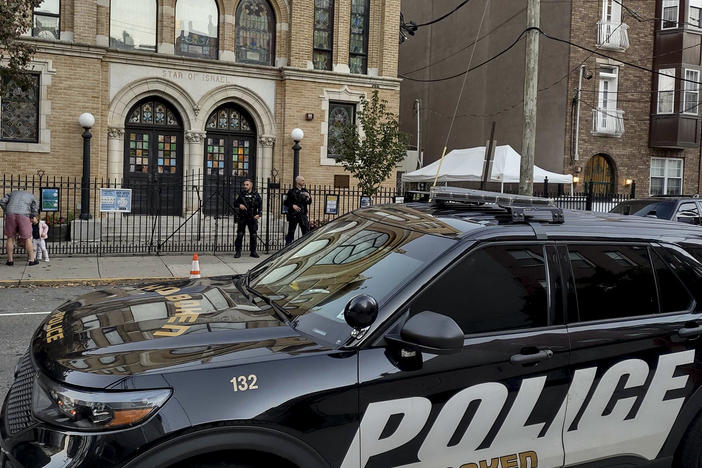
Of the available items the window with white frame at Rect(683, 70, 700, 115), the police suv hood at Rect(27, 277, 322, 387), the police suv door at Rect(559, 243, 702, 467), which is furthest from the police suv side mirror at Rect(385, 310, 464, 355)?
the window with white frame at Rect(683, 70, 700, 115)

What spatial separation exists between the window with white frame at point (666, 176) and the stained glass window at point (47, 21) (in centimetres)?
2309

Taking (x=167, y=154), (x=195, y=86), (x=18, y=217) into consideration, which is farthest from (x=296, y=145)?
(x=18, y=217)

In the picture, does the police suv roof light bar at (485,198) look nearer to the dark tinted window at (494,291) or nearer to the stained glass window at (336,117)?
the dark tinted window at (494,291)

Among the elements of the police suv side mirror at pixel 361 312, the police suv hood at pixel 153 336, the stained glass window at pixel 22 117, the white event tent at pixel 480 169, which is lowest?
the police suv hood at pixel 153 336

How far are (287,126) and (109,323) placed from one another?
58.1ft

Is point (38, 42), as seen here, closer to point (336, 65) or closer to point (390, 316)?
point (336, 65)

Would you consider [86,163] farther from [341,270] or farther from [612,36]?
[612,36]

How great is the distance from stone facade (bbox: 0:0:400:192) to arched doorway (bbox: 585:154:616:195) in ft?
30.0

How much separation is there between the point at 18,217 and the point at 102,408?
12.0m

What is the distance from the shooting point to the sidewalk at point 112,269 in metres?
11.5

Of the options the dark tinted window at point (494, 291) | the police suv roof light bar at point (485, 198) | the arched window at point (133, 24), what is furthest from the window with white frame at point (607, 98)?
the dark tinted window at point (494, 291)

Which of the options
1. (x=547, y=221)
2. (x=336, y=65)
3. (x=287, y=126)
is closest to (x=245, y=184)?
(x=287, y=126)

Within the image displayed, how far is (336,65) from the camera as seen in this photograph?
2059 centimetres

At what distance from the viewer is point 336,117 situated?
20922mm
